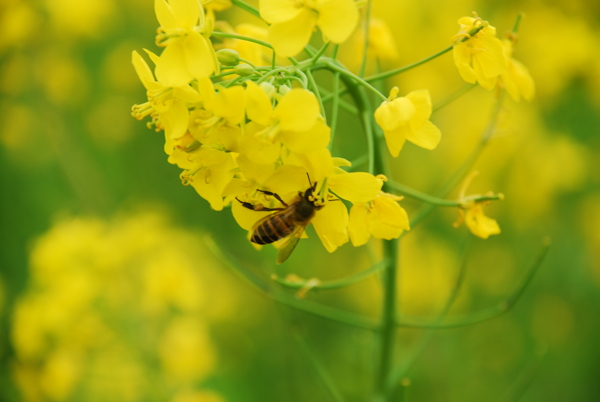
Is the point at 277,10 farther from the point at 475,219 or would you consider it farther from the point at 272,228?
the point at 475,219

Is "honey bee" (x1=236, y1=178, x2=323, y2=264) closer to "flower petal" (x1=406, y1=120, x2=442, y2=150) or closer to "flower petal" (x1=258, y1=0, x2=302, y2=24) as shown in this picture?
"flower petal" (x1=406, y1=120, x2=442, y2=150)

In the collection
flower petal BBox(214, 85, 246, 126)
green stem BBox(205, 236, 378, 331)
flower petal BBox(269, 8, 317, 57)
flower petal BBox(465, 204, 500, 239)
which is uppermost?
flower petal BBox(269, 8, 317, 57)

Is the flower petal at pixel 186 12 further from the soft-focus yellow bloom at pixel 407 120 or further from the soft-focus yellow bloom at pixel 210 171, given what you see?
the soft-focus yellow bloom at pixel 407 120

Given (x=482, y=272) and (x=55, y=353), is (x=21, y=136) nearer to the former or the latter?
(x=55, y=353)

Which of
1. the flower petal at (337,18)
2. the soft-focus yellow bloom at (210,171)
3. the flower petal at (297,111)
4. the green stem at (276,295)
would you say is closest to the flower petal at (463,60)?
the flower petal at (337,18)

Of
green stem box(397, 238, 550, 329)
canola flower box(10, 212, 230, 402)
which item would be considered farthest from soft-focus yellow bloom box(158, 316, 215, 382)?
green stem box(397, 238, 550, 329)

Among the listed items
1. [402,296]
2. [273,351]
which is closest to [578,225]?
[402,296]

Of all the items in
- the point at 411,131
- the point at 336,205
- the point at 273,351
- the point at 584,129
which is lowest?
the point at 273,351
